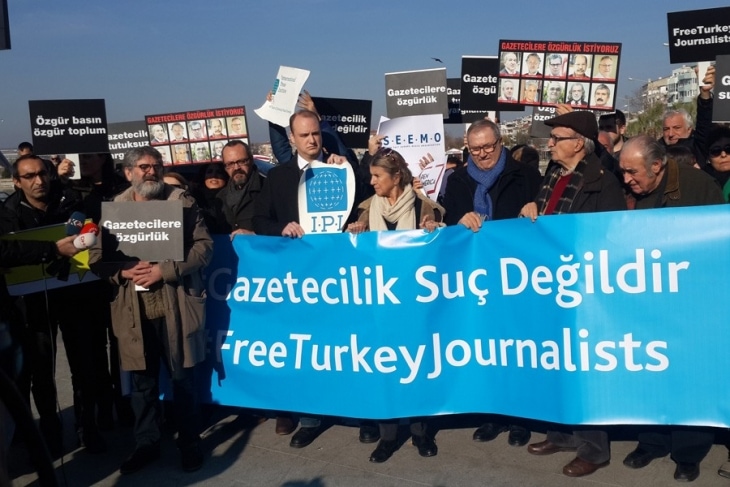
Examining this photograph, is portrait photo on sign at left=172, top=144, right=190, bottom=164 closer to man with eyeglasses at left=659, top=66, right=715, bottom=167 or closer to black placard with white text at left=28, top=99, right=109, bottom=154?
black placard with white text at left=28, top=99, right=109, bottom=154

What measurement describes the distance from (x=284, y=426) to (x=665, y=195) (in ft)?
9.50

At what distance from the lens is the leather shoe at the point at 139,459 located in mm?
4910

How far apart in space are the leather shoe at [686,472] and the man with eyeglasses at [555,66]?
466 centimetres

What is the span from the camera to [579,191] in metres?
4.64

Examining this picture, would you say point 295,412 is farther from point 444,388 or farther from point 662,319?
point 662,319

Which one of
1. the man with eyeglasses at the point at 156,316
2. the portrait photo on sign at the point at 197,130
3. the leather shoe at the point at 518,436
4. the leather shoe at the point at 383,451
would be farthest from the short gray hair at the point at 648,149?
the portrait photo on sign at the point at 197,130

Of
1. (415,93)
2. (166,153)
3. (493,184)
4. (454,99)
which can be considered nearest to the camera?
(493,184)

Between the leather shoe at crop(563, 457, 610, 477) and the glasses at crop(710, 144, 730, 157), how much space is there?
2466 millimetres

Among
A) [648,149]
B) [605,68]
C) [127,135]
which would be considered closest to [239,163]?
[648,149]

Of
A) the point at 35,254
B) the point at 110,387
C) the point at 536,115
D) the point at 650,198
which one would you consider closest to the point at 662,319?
the point at 650,198

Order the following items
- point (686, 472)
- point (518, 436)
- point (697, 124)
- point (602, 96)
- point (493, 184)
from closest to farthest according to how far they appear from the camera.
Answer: point (686, 472) → point (518, 436) → point (493, 184) → point (697, 124) → point (602, 96)

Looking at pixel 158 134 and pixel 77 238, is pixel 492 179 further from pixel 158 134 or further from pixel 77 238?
pixel 158 134

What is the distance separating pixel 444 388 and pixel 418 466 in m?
0.49

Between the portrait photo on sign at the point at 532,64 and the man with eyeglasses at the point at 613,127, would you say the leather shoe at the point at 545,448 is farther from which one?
the portrait photo on sign at the point at 532,64
